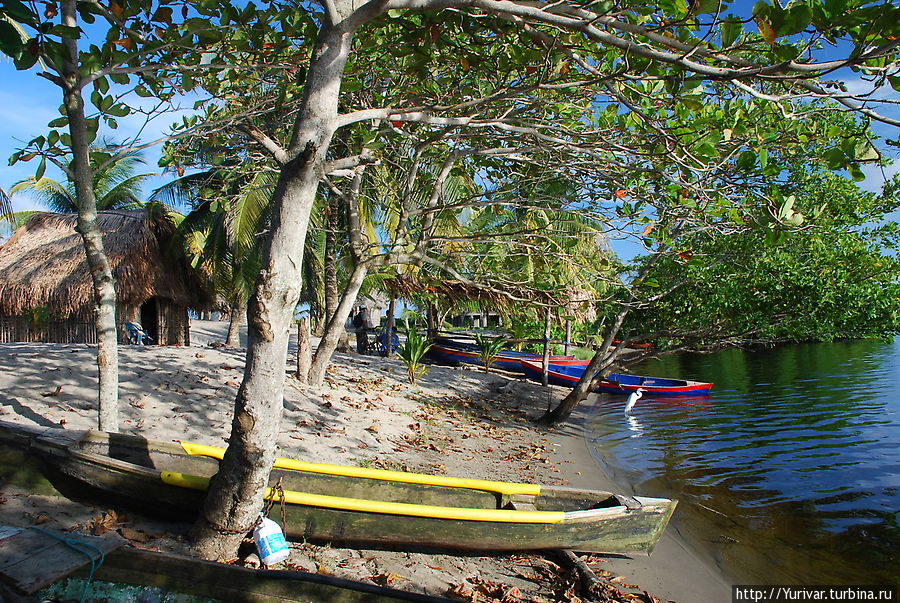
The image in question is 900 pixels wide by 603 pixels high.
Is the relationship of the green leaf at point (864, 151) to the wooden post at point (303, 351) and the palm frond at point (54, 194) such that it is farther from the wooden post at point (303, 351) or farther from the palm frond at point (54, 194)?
the palm frond at point (54, 194)

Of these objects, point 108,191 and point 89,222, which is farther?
point 108,191

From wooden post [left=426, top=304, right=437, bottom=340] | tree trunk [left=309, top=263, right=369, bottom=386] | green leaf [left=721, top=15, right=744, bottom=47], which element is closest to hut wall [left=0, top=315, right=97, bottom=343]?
tree trunk [left=309, top=263, right=369, bottom=386]

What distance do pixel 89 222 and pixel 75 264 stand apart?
12541mm

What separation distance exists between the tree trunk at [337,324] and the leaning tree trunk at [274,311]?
4.53 m

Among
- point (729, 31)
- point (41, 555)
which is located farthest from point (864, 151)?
point (41, 555)

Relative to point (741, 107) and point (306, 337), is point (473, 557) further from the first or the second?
point (306, 337)

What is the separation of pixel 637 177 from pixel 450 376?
1079 cm

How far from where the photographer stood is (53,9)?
4.50 meters

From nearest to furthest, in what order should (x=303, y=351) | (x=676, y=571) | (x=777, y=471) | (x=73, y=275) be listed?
(x=676, y=571), (x=777, y=471), (x=303, y=351), (x=73, y=275)

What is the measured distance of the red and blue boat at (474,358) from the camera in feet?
69.0

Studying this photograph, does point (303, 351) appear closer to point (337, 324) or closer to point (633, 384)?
point (337, 324)

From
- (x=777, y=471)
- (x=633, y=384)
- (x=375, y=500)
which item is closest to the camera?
(x=375, y=500)

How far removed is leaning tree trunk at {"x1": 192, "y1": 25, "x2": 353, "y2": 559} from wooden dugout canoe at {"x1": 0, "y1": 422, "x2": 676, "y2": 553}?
46 centimetres

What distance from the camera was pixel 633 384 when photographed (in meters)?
18.9
